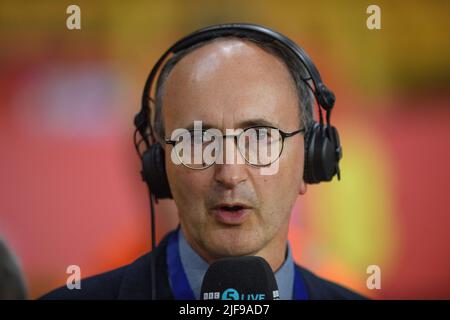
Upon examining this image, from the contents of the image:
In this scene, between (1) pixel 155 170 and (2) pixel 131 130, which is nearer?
(1) pixel 155 170

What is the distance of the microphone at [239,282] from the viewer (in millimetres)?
1259

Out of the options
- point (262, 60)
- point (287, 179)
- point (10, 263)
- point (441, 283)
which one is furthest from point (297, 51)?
point (10, 263)

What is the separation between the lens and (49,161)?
1.86m

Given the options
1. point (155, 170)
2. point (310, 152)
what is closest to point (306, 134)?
point (310, 152)

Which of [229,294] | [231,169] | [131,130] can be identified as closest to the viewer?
[229,294]

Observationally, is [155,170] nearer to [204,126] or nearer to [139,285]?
[204,126]

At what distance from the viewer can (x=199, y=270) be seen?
1.57m

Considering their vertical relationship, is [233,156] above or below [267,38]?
below

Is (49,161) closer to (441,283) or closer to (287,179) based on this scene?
(287,179)

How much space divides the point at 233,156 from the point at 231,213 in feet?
0.43

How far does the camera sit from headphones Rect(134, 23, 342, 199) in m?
1.54

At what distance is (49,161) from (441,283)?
1.16 m

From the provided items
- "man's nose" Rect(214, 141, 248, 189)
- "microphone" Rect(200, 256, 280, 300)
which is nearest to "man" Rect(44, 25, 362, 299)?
"man's nose" Rect(214, 141, 248, 189)

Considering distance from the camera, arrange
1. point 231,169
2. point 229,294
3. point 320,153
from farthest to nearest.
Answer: point 320,153 → point 231,169 → point 229,294
